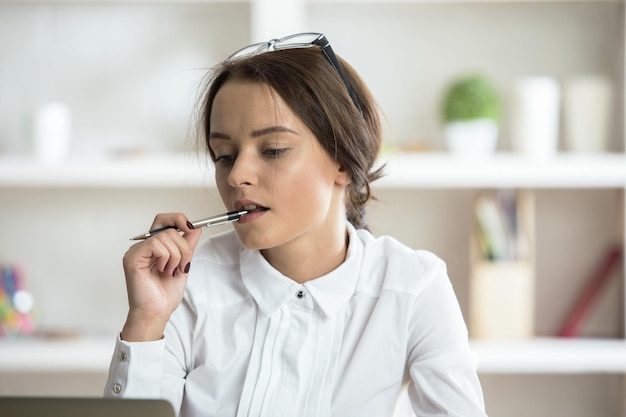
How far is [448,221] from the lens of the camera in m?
2.69

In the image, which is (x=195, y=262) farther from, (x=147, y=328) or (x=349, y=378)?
(x=349, y=378)

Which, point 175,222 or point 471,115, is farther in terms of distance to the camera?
point 471,115

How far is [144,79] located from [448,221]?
0.99 meters

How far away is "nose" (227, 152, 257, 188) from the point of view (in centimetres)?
116

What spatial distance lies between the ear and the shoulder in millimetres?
108

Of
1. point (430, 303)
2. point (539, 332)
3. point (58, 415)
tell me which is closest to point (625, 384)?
point (539, 332)

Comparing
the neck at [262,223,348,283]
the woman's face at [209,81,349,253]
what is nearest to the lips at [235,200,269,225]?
the woman's face at [209,81,349,253]

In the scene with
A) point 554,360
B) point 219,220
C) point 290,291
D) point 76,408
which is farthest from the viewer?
point 554,360

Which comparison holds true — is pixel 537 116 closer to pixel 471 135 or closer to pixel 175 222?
pixel 471 135

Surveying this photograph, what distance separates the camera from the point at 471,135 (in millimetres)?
2449

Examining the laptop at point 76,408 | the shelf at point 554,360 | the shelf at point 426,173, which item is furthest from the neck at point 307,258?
the shelf at point 554,360

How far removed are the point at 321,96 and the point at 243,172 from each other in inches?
6.1

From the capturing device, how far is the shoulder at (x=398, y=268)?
4.15 feet

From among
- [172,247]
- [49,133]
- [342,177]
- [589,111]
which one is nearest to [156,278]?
[172,247]
